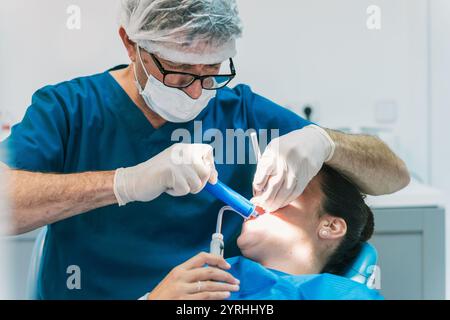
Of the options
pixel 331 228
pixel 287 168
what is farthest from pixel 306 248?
pixel 287 168

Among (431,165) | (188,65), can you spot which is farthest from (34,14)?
(431,165)

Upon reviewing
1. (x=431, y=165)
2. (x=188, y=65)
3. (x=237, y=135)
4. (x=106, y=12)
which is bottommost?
(x=431, y=165)

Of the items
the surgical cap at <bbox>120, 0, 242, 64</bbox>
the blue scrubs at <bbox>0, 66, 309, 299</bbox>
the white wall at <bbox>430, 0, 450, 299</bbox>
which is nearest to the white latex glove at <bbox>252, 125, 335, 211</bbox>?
the blue scrubs at <bbox>0, 66, 309, 299</bbox>

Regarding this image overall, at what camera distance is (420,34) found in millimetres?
1696

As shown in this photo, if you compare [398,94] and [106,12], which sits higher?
[106,12]

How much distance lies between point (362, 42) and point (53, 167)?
0.94 m

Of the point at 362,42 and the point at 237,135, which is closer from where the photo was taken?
the point at 237,135

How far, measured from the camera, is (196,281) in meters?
1.15

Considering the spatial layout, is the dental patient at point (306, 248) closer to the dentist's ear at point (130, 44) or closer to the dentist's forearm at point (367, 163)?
the dentist's forearm at point (367, 163)

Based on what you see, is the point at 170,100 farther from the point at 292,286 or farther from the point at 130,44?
the point at 292,286

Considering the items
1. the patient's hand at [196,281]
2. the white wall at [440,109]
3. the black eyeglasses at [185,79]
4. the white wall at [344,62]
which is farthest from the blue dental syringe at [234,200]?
the white wall at [440,109]

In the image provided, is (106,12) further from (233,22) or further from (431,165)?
(431,165)

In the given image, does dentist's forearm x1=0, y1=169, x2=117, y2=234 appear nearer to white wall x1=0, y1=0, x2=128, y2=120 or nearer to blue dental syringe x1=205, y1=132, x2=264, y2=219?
blue dental syringe x1=205, y1=132, x2=264, y2=219
